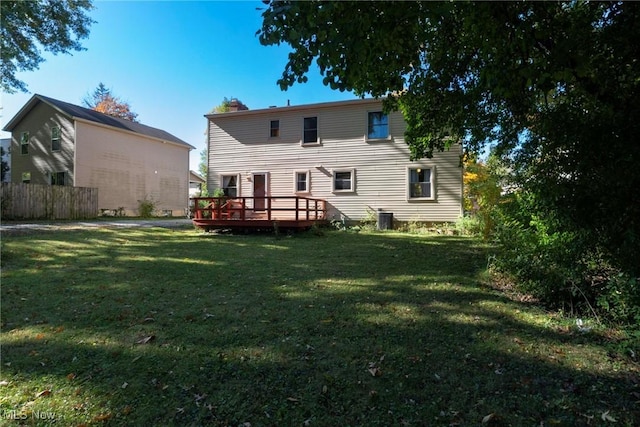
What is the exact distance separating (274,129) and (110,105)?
29.3 metres

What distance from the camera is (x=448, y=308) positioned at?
13.4 ft

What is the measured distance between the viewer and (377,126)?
15.2 m

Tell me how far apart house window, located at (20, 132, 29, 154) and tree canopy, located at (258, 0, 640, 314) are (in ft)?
83.9

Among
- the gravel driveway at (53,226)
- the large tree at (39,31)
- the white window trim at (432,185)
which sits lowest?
the gravel driveway at (53,226)

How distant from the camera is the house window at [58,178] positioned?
20.4 meters

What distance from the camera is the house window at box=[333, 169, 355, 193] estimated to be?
50.8 ft

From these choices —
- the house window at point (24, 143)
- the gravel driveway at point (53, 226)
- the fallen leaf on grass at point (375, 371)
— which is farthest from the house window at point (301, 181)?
the house window at point (24, 143)

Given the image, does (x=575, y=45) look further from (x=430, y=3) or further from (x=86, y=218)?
(x=86, y=218)

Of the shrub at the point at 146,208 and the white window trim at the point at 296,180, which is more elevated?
the white window trim at the point at 296,180

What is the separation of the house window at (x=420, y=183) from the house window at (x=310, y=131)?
470 cm

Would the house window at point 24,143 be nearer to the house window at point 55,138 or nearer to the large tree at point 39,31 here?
the house window at point 55,138

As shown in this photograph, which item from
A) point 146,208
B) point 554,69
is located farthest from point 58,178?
point 554,69

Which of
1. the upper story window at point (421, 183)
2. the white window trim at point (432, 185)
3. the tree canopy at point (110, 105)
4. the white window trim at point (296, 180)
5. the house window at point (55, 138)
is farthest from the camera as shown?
the tree canopy at point (110, 105)

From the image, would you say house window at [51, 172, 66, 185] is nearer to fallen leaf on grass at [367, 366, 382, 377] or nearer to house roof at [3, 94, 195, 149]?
house roof at [3, 94, 195, 149]
